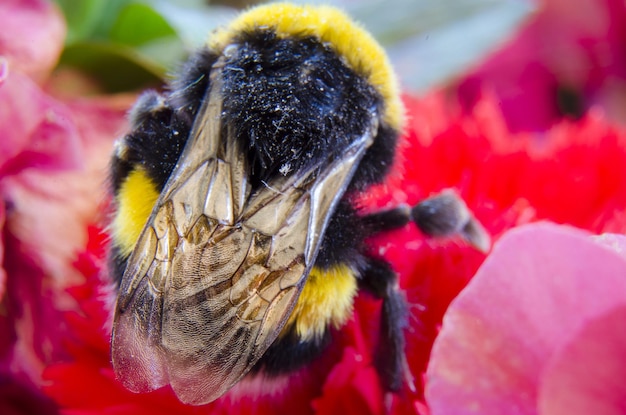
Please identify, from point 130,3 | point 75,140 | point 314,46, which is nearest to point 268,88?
point 314,46

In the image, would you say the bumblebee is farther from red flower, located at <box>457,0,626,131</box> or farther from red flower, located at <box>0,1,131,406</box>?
red flower, located at <box>457,0,626,131</box>

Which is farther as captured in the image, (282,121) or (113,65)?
(113,65)

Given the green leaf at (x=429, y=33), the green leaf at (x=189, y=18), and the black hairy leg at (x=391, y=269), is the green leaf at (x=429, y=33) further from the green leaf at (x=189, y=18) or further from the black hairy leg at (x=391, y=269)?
the black hairy leg at (x=391, y=269)

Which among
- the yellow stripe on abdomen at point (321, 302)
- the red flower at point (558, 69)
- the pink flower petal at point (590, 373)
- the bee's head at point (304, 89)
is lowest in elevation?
the red flower at point (558, 69)

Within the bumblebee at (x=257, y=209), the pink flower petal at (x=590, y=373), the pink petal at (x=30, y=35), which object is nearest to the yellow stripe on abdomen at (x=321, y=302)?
the bumblebee at (x=257, y=209)

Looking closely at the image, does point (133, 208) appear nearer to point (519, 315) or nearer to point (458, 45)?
point (519, 315)

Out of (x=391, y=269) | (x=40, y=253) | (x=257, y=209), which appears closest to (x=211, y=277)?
(x=257, y=209)
